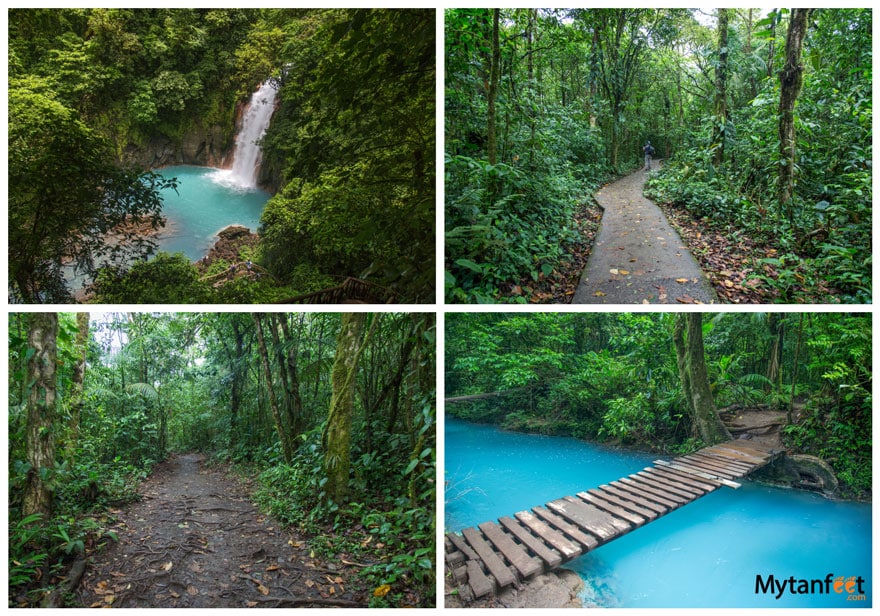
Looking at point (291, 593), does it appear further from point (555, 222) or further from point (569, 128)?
point (569, 128)

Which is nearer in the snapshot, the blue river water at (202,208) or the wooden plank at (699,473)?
the blue river water at (202,208)

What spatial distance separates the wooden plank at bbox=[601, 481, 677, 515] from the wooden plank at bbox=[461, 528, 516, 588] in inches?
45.4

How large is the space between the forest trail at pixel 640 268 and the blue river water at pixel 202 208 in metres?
1.80

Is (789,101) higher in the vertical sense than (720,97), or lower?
lower

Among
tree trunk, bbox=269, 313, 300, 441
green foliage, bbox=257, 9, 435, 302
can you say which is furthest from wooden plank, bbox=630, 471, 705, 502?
tree trunk, bbox=269, 313, 300, 441

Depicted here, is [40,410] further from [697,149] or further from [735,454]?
[697,149]

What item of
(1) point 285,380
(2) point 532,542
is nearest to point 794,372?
(2) point 532,542

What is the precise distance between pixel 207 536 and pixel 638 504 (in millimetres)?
2551

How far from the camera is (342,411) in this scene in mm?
2764

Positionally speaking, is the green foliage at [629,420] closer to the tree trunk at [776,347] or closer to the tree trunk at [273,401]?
the tree trunk at [776,347]

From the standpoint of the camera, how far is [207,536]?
2.42 metres

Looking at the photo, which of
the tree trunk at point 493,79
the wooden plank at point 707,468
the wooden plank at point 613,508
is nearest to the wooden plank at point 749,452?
the wooden plank at point 707,468

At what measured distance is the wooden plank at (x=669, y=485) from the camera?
2.87m

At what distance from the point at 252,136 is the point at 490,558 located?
86.9 inches
